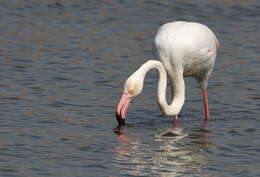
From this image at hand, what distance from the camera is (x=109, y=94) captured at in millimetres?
13625

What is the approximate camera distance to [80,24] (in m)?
18.4

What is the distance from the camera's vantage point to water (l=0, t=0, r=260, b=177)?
10.2 meters

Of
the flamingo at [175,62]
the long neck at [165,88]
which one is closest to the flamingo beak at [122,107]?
the flamingo at [175,62]

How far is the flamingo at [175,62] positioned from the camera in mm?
11570

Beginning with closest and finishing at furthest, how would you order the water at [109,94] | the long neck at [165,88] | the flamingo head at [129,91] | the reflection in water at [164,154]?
1. the reflection in water at [164,154]
2. the water at [109,94]
3. the flamingo head at [129,91]
4. the long neck at [165,88]

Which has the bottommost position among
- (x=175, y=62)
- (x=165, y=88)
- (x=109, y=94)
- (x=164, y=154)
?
(x=109, y=94)

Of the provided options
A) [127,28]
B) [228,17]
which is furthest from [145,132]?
[228,17]

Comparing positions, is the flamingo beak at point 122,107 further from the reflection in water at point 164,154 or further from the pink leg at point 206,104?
the pink leg at point 206,104

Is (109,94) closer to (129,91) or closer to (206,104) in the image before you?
(206,104)

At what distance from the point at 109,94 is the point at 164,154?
322cm

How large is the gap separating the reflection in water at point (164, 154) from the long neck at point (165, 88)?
29 centimetres

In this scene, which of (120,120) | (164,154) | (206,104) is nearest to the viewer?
(164,154)

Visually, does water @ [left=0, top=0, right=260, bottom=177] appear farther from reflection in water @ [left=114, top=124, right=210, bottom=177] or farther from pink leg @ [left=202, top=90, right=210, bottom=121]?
pink leg @ [left=202, top=90, right=210, bottom=121]

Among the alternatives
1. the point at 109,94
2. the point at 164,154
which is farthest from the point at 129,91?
the point at 109,94
